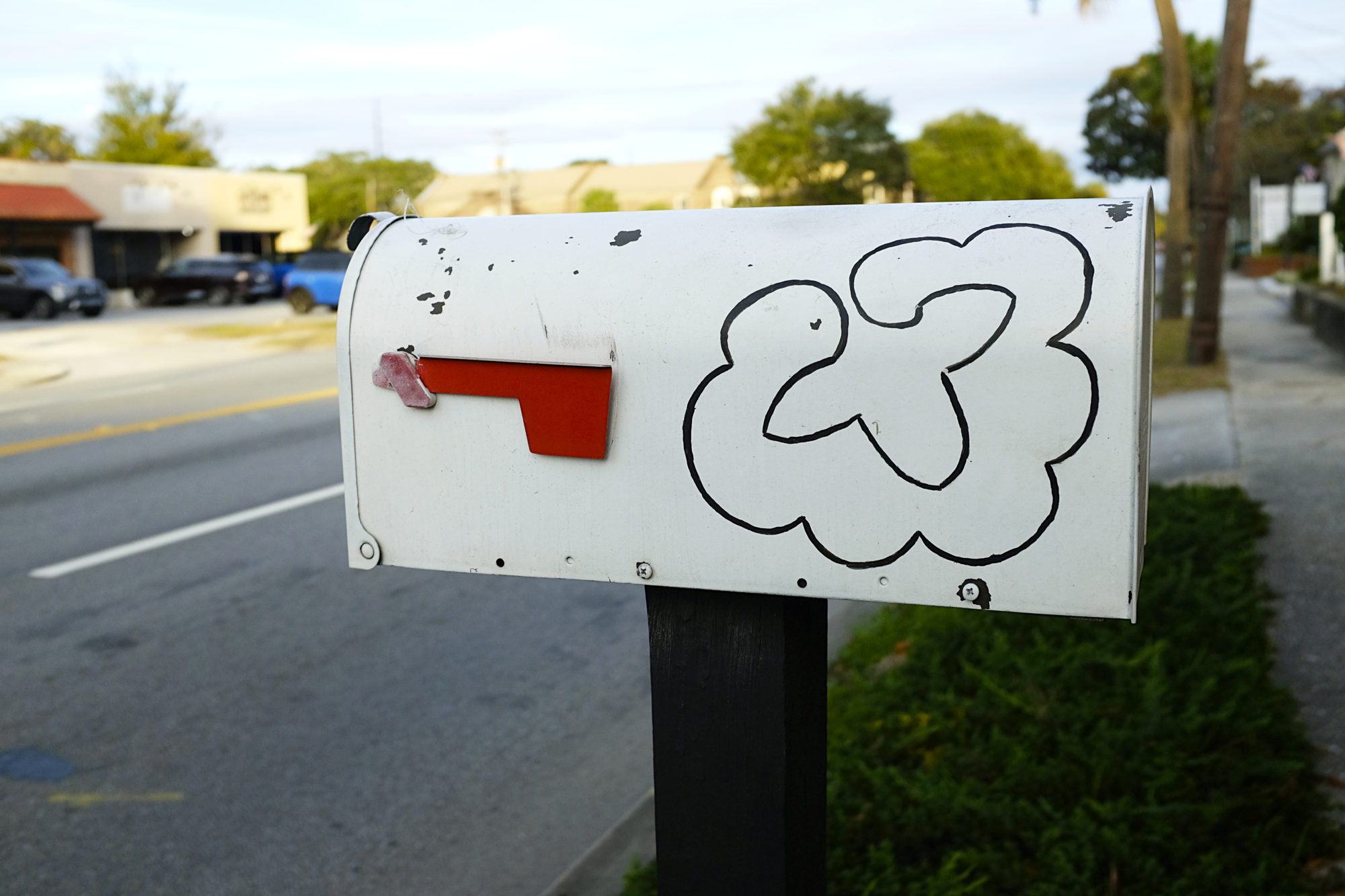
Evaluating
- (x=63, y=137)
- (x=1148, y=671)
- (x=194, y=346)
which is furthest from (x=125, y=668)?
(x=63, y=137)

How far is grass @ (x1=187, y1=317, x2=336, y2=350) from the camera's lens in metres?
20.8

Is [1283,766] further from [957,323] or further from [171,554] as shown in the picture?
[171,554]

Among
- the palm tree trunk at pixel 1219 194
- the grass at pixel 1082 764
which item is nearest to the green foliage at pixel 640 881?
the grass at pixel 1082 764

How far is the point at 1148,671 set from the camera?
3635 mm

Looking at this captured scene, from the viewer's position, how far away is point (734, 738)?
1.67 meters

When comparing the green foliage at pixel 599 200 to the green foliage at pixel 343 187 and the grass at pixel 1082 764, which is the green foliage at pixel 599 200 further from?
the grass at pixel 1082 764

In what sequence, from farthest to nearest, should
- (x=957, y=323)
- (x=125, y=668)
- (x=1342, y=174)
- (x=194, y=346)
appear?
(x=1342, y=174)
(x=194, y=346)
(x=125, y=668)
(x=957, y=323)

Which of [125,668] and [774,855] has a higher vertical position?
[774,855]

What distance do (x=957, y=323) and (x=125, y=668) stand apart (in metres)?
4.42

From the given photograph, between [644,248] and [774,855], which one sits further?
[774,855]

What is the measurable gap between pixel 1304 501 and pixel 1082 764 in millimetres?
3820

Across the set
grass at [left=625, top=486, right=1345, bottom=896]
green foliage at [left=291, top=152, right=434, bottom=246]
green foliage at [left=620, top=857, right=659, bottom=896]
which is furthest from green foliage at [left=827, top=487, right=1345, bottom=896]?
green foliage at [left=291, top=152, right=434, bottom=246]

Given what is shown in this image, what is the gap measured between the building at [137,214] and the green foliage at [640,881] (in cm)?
3880

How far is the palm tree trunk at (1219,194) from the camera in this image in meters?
11.9
